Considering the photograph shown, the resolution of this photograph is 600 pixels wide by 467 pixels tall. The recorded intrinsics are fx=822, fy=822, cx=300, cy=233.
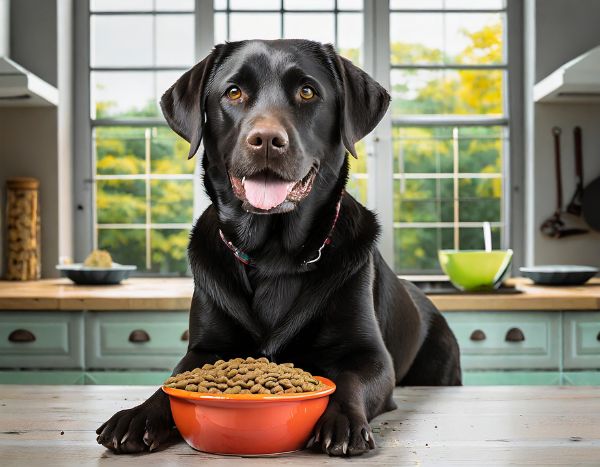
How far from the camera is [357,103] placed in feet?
4.66

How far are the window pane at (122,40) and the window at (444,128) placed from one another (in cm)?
124

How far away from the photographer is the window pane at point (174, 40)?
4094 millimetres

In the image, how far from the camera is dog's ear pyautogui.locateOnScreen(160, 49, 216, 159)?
1.40 meters

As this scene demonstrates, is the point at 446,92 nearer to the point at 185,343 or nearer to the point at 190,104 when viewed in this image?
the point at 185,343

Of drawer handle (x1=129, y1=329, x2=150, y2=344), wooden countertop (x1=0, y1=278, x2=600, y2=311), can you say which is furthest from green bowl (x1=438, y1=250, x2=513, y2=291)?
drawer handle (x1=129, y1=329, x2=150, y2=344)

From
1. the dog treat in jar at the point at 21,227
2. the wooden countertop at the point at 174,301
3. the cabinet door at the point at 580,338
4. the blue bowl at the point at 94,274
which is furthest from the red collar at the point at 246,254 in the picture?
the dog treat in jar at the point at 21,227

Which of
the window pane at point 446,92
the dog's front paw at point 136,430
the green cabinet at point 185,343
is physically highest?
the window pane at point 446,92

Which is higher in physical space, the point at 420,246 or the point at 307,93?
the point at 307,93

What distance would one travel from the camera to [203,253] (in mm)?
1457

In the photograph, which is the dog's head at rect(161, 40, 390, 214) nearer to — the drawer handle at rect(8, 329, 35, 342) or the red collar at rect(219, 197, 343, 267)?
the red collar at rect(219, 197, 343, 267)

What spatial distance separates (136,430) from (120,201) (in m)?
3.15

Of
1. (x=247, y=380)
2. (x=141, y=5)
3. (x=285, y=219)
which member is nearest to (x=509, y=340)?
(x=285, y=219)

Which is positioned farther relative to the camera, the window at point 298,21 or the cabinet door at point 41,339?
the window at point 298,21

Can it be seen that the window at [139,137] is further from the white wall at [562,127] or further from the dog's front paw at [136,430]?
the dog's front paw at [136,430]
